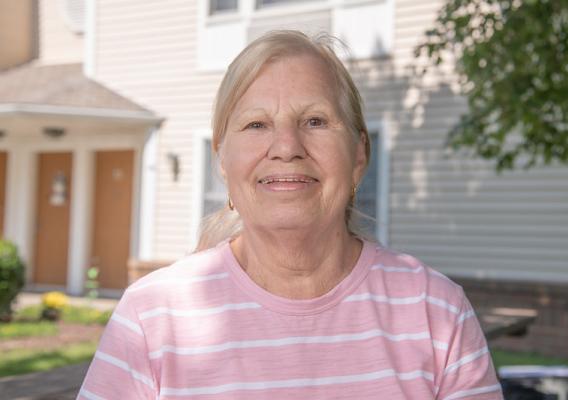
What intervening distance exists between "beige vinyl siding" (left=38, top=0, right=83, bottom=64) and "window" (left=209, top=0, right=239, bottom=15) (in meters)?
3.62

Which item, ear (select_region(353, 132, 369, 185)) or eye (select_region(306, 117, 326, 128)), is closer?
eye (select_region(306, 117, 326, 128))

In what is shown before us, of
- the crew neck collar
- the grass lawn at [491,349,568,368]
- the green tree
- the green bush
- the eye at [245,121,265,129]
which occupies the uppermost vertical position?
the green tree

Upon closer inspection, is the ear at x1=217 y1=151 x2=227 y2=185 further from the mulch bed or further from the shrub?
the shrub

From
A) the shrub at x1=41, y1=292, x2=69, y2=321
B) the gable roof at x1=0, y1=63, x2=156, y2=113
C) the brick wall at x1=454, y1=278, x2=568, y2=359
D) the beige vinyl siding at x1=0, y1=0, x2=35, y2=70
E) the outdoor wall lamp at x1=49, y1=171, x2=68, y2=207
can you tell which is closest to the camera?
the brick wall at x1=454, y1=278, x2=568, y2=359

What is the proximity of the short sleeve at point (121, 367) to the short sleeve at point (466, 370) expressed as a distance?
2.23 ft

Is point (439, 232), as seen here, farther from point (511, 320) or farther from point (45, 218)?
point (45, 218)

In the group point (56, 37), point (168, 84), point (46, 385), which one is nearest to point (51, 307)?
point (168, 84)

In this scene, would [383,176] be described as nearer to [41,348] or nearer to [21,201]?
[41,348]

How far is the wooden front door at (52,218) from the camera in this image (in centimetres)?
1495

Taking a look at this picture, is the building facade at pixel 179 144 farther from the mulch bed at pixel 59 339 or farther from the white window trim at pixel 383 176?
the mulch bed at pixel 59 339

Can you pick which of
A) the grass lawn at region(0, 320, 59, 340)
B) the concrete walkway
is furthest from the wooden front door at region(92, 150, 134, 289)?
the concrete walkway

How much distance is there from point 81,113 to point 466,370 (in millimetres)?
11622

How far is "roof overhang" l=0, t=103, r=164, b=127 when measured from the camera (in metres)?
12.4

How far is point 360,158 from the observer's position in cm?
209
